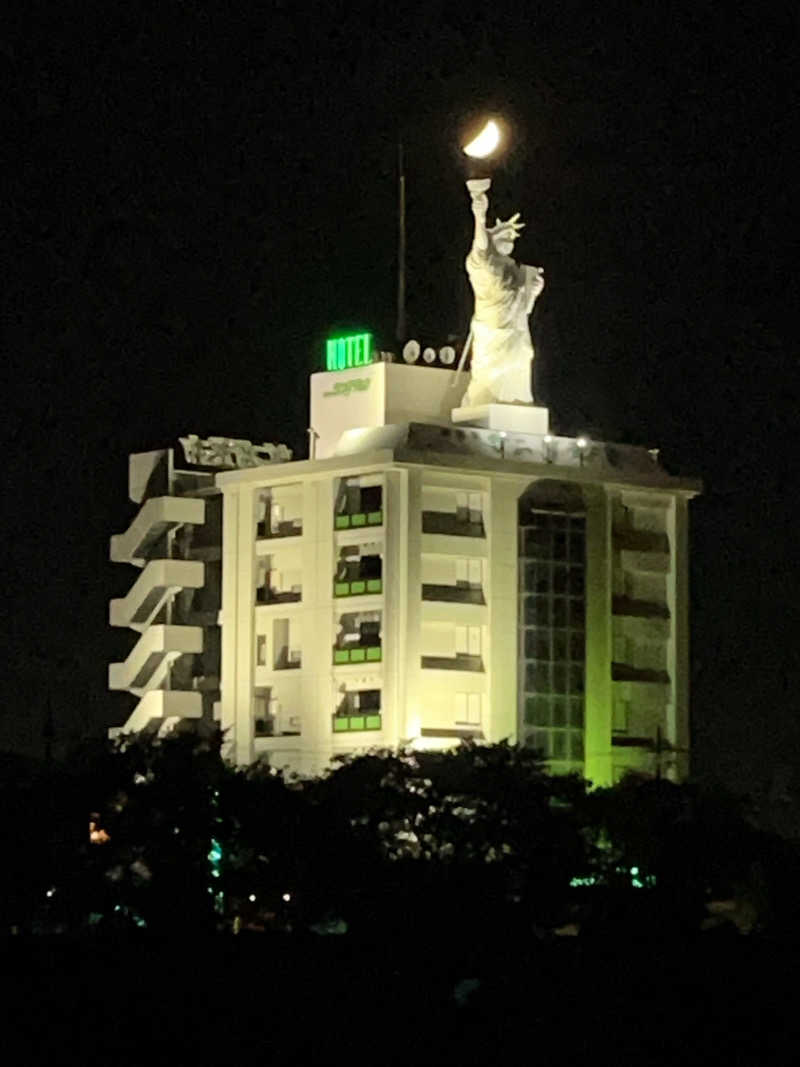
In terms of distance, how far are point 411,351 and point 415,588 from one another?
217 inches

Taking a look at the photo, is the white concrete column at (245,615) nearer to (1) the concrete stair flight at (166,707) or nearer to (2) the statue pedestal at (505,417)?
(1) the concrete stair flight at (166,707)

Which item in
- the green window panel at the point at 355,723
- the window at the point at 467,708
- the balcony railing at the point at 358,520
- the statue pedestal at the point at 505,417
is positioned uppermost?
the statue pedestal at the point at 505,417

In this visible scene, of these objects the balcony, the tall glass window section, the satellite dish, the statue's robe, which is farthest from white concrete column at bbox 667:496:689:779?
the satellite dish

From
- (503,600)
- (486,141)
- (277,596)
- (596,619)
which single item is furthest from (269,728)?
(486,141)

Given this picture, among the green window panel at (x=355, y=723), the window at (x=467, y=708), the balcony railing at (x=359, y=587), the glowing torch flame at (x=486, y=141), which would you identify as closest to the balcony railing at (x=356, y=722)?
the green window panel at (x=355, y=723)

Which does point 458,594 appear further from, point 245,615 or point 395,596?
point 245,615

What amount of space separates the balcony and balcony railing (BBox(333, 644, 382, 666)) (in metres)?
2.42

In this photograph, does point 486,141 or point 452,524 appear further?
point 486,141

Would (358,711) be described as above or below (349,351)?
below

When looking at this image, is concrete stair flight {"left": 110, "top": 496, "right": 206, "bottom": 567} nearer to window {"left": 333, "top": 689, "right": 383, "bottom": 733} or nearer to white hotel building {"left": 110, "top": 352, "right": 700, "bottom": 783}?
white hotel building {"left": 110, "top": 352, "right": 700, "bottom": 783}

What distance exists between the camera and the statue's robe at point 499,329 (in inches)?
3258

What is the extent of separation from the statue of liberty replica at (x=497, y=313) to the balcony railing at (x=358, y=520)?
331 centimetres

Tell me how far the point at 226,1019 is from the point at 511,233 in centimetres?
2603

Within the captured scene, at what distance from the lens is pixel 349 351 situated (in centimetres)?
8325
